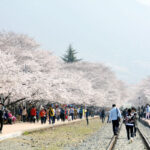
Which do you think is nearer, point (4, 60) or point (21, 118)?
point (4, 60)

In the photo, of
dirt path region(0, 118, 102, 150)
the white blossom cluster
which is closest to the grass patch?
dirt path region(0, 118, 102, 150)

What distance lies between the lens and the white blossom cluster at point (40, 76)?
35.9 m

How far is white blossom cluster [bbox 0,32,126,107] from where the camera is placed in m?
35.9

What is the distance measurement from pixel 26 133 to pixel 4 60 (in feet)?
45.6

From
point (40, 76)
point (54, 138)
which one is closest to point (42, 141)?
point (54, 138)

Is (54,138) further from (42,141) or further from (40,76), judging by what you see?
(40,76)

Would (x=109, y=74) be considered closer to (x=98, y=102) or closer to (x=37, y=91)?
(x=98, y=102)

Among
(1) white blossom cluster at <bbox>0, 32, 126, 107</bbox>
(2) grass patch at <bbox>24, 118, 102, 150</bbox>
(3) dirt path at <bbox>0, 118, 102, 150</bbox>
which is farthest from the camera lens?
(1) white blossom cluster at <bbox>0, 32, 126, 107</bbox>

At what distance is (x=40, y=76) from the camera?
44.2 meters

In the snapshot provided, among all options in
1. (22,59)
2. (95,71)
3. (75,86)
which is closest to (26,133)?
(22,59)

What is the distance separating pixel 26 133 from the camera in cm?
2314

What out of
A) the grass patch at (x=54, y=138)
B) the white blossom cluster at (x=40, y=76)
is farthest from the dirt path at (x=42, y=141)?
the white blossom cluster at (x=40, y=76)

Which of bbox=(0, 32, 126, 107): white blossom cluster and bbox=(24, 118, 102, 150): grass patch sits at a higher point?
bbox=(0, 32, 126, 107): white blossom cluster

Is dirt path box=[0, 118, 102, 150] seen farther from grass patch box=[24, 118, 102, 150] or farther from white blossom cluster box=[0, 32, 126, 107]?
white blossom cluster box=[0, 32, 126, 107]
